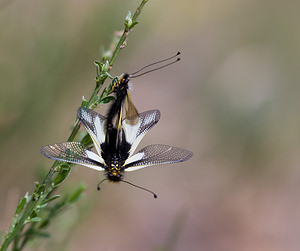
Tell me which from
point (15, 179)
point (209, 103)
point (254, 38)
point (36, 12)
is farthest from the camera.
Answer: point (254, 38)

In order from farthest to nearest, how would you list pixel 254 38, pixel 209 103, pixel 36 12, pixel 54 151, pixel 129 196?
1. pixel 254 38
2. pixel 209 103
3. pixel 129 196
4. pixel 36 12
5. pixel 54 151

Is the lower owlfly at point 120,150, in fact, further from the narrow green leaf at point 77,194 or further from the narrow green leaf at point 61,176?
the narrow green leaf at point 77,194

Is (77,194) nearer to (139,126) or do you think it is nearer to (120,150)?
(120,150)

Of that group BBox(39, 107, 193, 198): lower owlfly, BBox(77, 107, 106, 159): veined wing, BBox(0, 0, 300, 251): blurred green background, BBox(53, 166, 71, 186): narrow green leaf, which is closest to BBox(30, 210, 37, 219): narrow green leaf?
BBox(53, 166, 71, 186): narrow green leaf

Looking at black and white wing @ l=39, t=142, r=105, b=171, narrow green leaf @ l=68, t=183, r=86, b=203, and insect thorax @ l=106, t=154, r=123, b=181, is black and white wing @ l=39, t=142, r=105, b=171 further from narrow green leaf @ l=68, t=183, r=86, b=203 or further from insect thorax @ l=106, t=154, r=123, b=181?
narrow green leaf @ l=68, t=183, r=86, b=203

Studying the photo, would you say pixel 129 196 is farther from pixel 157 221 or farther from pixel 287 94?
pixel 287 94

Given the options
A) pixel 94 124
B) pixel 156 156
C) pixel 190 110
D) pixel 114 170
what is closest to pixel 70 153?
pixel 94 124

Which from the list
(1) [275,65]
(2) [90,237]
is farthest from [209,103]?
(2) [90,237]

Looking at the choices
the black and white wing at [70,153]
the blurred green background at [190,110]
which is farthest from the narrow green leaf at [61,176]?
the blurred green background at [190,110]
